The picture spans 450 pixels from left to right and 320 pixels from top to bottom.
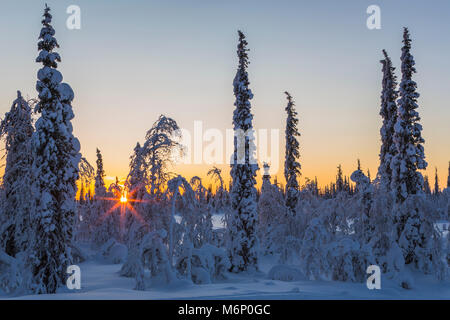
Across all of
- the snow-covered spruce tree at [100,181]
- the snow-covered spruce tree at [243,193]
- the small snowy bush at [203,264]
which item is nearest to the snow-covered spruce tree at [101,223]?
the snow-covered spruce tree at [100,181]

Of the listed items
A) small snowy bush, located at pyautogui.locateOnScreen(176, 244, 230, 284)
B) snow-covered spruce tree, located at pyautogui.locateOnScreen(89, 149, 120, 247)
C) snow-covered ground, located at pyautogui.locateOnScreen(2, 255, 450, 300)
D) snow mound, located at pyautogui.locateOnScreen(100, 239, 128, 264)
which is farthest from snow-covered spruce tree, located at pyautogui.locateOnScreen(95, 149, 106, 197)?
small snowy bush, located at pyautogui.locateOnScreen(176, 244, 230, 284)

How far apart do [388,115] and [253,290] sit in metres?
18.3

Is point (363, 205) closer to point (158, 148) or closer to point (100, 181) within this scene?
point (158, 148)

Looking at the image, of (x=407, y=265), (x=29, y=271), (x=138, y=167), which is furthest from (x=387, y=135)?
(x=29, y=271)

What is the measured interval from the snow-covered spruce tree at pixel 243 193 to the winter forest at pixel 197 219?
2.7 inches

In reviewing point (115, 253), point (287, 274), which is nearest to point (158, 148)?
point (287, 274)

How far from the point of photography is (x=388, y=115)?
27.3 metres

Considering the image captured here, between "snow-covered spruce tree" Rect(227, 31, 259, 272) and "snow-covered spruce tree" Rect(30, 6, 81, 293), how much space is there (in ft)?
38.0

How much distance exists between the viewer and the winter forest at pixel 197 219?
1612 centimetres

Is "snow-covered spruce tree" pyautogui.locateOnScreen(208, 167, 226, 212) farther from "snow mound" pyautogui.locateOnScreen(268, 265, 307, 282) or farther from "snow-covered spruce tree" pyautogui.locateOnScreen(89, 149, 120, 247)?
"snow-covered spruce tree" pyautogui.locateOnScreen(89, 149, 120, 247)

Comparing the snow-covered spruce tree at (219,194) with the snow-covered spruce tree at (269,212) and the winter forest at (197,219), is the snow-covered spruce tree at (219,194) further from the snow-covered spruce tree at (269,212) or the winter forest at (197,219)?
the snow-covered spruce tree at (269,212)

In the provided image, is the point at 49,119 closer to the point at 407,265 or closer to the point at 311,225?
the point at 311,225

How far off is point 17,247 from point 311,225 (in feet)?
50.8

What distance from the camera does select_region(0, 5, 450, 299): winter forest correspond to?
1612 cm
